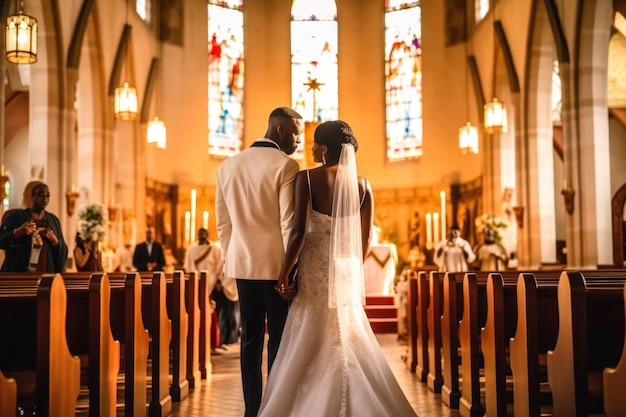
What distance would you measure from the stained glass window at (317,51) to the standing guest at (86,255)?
12470 mm

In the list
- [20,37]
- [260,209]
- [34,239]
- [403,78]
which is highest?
[403,78]

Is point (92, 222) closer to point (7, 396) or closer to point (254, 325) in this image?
point (254, 325)

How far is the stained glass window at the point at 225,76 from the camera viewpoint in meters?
20.3

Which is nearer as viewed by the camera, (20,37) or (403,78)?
(20,37)

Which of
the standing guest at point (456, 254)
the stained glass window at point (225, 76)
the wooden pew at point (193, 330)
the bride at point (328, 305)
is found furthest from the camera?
the stained glass window at point (225, 76)

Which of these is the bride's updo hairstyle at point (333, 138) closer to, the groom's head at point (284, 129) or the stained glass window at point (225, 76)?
the groom's head at point (284, 129)

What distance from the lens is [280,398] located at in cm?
416

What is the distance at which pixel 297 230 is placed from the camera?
13.9ft

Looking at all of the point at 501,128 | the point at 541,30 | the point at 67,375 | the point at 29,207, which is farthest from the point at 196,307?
the point at 541,30

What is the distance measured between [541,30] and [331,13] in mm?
8573

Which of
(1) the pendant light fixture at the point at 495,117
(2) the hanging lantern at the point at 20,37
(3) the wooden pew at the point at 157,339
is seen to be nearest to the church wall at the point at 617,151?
(1) the pendant light fixture at the point at 495,117

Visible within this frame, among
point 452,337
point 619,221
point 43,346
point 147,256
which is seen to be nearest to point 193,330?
point 452,337

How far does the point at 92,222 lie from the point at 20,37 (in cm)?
227

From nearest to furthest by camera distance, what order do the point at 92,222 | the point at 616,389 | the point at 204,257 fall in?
the point at 616,389
the point at 92,222
the point at 204,257
